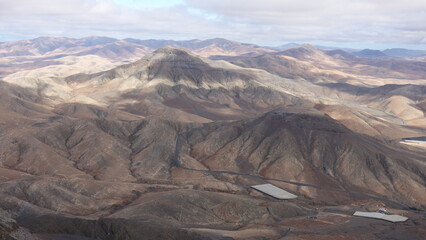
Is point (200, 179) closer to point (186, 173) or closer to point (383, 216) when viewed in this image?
point (186, 173)

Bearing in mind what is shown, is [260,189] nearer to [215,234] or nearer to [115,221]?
[215,234]

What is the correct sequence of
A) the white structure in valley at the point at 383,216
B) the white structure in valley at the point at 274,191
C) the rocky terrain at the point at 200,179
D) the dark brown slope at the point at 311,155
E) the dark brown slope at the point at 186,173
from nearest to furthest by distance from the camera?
the rocky terrain at the point at 200,179 → the dark brown slope at the point at 186,173 → the white structure in valley at the point at 383,216 → the white structure in valley at the point at 274,191 → the dark brown slope at the point at 311,155

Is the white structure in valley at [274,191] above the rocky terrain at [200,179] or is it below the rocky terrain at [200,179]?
below

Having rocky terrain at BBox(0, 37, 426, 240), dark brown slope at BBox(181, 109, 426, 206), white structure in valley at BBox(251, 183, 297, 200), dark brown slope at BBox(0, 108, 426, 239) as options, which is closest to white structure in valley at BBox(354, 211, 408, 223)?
rocky terrain at BBox(0, 37, 426, 240)

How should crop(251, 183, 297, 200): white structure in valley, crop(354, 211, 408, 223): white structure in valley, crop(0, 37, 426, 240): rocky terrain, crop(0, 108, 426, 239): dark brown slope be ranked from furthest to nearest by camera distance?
crop(251, 183, 297, 200): white structure in valley
crop(354, 211, 408, 223): white structure in valley
crop(0, 108, 426, 239): dark brown slope
crop(0, 37, 426, 240): rocky terrain

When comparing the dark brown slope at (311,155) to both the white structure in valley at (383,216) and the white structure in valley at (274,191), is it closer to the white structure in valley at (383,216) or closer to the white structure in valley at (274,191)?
the white structure in valley at (274,191)

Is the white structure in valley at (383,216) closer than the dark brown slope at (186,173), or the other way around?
the dark brown slope at (186,173)

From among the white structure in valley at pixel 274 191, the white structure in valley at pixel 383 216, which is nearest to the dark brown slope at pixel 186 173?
the white structure in valley at pixel 274 191

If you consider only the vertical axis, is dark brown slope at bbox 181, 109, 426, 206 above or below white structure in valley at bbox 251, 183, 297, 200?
above

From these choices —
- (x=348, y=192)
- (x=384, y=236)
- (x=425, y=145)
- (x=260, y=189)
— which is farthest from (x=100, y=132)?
(x=425, y=145)

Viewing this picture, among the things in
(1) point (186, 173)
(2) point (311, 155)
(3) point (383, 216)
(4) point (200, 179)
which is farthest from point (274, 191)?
(3) point (383, 216)

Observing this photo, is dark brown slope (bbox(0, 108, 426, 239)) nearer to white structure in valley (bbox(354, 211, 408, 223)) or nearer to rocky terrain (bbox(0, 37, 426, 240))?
rocky terrain (bbox(0, 37, 426, 240))
